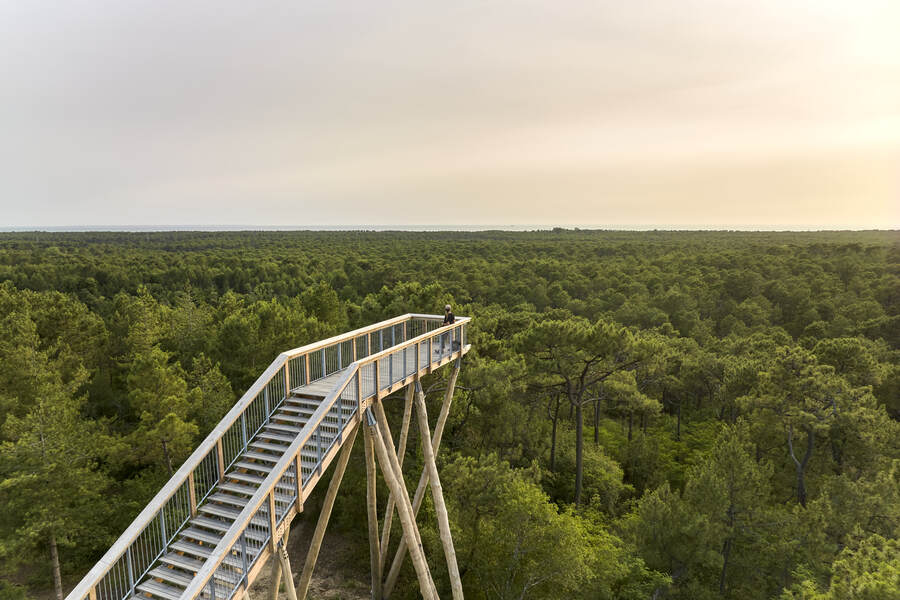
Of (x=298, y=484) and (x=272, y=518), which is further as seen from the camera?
(x=298, y=484)

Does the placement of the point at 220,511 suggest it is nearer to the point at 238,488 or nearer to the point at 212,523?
the point at 212,523

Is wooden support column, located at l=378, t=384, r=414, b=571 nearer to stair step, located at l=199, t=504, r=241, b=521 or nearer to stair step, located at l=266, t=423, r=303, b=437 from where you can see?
stair step, located at l=266, t=423, r=303, b=437

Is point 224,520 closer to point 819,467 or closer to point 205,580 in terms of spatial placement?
point 205,580

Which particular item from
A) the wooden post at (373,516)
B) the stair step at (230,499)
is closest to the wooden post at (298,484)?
the stair step at (230,499)

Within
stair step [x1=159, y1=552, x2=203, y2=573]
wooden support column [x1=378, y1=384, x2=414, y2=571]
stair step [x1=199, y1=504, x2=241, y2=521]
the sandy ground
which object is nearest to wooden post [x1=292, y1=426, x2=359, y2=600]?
stair step [x1=199, y1=504, x2=241, y2=521]

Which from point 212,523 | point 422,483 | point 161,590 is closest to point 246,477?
point 212,523
